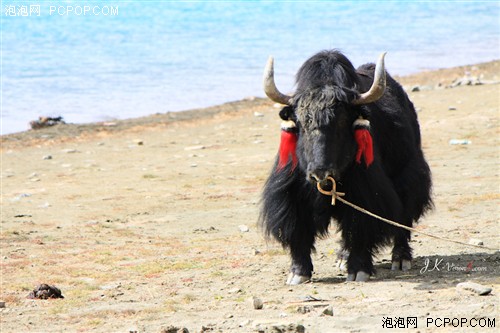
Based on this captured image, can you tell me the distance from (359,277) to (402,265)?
0.61 m

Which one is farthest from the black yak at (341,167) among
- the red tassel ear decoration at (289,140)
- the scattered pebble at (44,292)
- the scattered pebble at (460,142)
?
the scattered pebble at (460,142)

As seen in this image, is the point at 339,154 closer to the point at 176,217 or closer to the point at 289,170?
the point at 289,170

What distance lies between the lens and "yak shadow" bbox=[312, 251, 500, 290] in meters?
5.87

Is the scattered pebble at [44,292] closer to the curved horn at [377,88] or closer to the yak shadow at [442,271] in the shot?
the yak shadow at [442,271]

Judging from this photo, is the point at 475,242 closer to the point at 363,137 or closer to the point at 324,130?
the point at 363,137

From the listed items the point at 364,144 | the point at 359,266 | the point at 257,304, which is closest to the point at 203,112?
the point at 359,266

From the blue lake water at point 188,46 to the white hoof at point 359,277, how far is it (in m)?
6.11

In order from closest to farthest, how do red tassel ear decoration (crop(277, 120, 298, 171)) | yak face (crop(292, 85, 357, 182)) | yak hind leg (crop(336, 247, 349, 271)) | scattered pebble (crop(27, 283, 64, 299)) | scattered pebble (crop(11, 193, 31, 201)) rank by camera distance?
yak face (crop(292, 85, 357, 182)) → red tassel ear decoration (crop(277, 120, 298, 171)) → scattered pebble (crop(27, 283, 64, 299)) → yak hind leg (crop(336, 247, 349, 271)) → scattered pebble (crop(11, 193, 31, 201))

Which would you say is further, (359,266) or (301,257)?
(301,257)

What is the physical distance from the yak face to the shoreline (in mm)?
8971

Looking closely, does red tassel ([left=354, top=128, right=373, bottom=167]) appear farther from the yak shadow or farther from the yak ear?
the yak shadow

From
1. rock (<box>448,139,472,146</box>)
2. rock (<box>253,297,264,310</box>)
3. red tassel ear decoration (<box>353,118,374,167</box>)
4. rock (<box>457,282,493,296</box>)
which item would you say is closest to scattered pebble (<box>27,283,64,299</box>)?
rock (<box>253,297,264,310</box>)

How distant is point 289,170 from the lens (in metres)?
6.01

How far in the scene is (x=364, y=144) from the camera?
5.80 m
